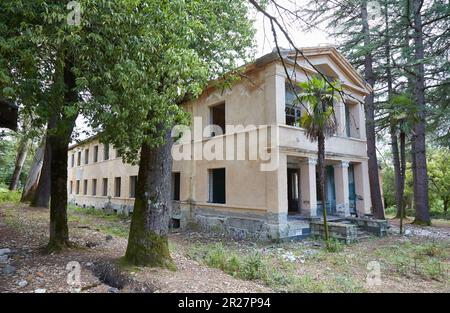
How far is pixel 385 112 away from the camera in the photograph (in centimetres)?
1670

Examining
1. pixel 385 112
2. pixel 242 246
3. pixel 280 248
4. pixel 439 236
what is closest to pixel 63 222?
pixel 242 246

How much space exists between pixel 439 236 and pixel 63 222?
13.3 m

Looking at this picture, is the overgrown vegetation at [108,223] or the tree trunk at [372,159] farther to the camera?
the tree trunk at [372,159]

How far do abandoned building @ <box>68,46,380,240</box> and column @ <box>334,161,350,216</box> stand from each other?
0.04 metres

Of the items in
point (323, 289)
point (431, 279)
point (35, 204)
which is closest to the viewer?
point (323, 289)

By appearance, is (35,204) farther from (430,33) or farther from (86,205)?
(430,33)

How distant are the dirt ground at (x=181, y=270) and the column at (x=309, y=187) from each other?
1952 millimetres

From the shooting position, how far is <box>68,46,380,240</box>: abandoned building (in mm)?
10703

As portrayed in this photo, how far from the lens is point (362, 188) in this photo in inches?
544

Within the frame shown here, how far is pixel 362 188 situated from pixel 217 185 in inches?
274

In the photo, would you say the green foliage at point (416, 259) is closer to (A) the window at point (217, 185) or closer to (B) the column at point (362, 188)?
(B) the column at point (362, 188)

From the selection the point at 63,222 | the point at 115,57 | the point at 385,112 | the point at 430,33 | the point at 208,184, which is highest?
the point at 430,33

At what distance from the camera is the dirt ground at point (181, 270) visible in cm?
494

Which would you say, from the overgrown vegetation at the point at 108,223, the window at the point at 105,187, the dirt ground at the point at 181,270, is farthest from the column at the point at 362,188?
the window at the point at 105,187
